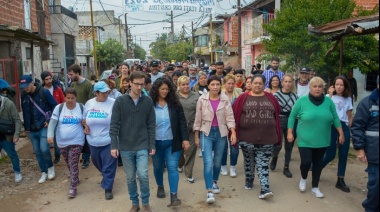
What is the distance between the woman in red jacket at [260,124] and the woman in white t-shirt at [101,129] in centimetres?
182

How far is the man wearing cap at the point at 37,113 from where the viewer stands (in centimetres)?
567

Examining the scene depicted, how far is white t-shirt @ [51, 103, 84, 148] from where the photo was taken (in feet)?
16.8

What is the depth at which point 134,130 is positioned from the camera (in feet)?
13.8

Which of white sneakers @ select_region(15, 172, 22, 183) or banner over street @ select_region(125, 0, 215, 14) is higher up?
banner over street @ select_region(125, 0, 215, 14)

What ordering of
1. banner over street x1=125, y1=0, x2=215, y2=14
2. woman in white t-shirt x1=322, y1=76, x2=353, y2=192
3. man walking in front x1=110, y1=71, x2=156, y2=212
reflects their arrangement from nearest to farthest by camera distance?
man walking in front x1=110, y1=71, x2=156, y2=212 < woman in white t-shirt x1=322, y1=76, x2=353, y2=192 < banner over street x1=125, y1=0, x2=215, y2=14

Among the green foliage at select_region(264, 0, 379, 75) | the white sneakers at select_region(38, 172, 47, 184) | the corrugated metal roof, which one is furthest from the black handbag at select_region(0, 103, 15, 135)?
the green foliage at select_region(264, 0, 379, 75)

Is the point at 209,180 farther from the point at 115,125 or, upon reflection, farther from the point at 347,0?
the point at 347,0

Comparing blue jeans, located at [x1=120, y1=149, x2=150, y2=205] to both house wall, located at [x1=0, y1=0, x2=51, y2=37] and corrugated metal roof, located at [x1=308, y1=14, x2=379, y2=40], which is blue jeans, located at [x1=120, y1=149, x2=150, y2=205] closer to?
corrugated metal roof, located at [x1=308, y1=14, x2=379, y2=40]

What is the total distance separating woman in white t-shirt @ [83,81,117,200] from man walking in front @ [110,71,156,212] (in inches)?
27.2

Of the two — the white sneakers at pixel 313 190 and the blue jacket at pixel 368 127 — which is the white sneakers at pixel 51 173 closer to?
the white sneakers at pixel 313 190

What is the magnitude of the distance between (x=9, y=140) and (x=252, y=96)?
3.85 metres

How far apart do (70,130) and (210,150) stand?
6.77 ft

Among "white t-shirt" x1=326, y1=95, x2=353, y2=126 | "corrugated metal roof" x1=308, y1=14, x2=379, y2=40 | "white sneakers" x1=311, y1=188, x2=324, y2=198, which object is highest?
"corrugated metal roof" x1=308, y1=14, x2=379, y2=40

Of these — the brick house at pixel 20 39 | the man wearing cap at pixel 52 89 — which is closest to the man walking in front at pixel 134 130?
the man wearing cap at pixel 52 89
